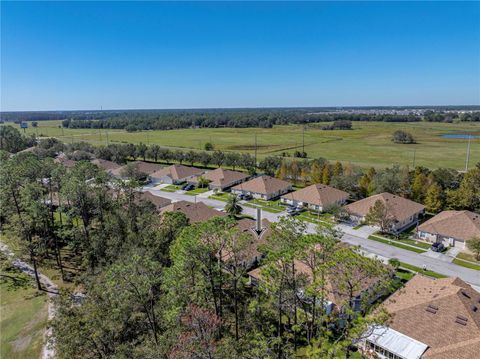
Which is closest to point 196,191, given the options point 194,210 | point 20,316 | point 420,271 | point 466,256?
point 194,210

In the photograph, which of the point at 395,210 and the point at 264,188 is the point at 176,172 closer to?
the point at 264,188

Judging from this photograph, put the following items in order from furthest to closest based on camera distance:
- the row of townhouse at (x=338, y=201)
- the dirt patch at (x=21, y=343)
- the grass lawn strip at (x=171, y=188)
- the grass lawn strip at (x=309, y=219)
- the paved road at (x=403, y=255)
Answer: the grass lawn strip at (x=171, y=188), the grass lawn strip at (x=309, y=219), the row of townhouse at (x=338, y=201), the paved road at (x=403, y=255), the dirt patch at (x=21, y=343)

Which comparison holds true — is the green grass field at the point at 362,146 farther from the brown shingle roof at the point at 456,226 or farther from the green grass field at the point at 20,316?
the green grass field at the point at 20,316

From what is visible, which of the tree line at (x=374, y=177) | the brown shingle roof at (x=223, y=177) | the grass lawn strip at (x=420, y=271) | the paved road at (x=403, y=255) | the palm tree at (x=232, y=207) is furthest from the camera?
the brown shingle roof at (x=223, y=177)

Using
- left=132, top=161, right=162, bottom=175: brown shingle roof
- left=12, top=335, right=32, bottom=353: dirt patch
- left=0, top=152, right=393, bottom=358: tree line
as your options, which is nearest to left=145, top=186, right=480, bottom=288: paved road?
left=0, top=152, right=393, bottom=358: tree line

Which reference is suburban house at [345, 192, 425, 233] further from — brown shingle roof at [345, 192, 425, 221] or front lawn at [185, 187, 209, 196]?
front lawn at [185, 187, 209, 196]

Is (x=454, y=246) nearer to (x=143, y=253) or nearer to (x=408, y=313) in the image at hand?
(x=408, y=313)

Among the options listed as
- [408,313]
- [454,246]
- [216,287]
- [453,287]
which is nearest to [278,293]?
[216,287]

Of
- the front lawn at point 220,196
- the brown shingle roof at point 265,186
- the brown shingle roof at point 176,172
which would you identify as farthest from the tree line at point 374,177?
the front lawn at point 220,196
